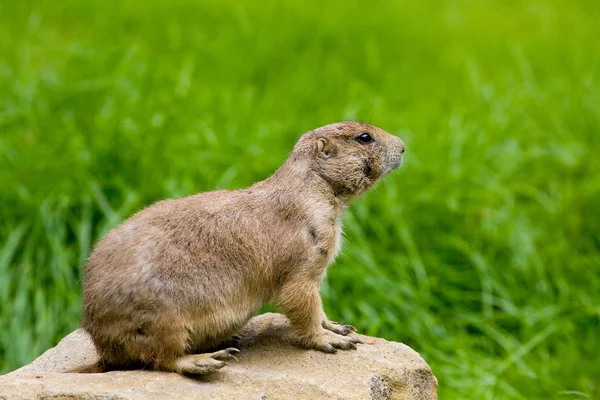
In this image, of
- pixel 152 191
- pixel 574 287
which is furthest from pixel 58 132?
pixel 574 287

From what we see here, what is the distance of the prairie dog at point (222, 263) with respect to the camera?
4.66 metres

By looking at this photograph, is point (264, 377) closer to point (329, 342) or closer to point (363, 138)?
point (329, 342)

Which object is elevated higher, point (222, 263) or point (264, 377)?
point (222, 263)

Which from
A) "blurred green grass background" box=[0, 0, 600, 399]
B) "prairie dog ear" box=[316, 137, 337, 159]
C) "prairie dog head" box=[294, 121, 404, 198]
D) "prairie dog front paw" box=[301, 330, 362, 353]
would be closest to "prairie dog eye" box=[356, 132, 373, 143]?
"prairie dog head" box=[294, 121, 404, 198]

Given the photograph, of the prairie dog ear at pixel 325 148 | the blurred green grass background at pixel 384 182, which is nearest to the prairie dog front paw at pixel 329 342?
the prairie dog ear at pixel 325 148

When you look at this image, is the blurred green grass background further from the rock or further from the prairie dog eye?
the prairie dog eye

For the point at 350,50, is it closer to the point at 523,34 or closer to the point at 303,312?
the point at 523,34

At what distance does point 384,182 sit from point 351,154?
310 centimetres

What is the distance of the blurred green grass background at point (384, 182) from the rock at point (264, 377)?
212cm

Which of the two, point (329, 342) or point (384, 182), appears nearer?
point (329, 342)

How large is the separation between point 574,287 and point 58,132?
466cm

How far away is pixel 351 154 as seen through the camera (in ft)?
17.6

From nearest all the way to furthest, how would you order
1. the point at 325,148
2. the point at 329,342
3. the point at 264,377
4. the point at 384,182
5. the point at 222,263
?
the point at 264,377, the point at 222,263, the point at 329,342, the point at 325,148, the point at 384,182

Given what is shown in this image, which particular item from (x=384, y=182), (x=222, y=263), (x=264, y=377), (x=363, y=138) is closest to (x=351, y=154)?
(x=363, y=138)
